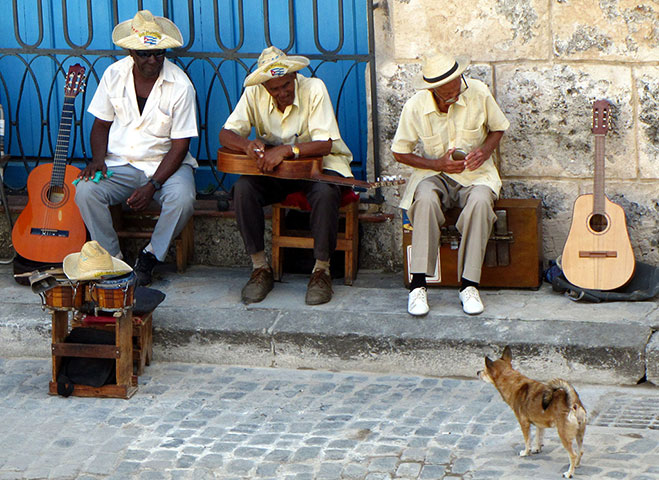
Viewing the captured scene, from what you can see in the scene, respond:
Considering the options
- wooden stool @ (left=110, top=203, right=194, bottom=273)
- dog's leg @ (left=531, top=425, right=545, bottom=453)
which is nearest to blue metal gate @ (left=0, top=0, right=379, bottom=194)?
wooden stool @ (left=110, top=203, right=194, bottom=273)

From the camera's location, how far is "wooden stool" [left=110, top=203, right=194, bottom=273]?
6.07 metres

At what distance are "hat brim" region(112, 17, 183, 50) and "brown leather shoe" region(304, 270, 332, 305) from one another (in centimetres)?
154

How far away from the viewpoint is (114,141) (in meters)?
5.94

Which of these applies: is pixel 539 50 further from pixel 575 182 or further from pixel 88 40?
pixel 88 40

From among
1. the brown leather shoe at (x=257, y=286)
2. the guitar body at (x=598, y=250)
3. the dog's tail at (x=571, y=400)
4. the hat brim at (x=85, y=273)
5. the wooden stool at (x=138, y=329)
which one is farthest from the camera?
the brown leather shoe at (x=257, y=286)

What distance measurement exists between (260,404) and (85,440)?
82 centimetres

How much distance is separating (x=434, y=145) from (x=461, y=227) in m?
0.52

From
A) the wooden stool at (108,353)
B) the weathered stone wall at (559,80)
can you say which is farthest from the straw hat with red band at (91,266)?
the weathered stone wall at (559,80)

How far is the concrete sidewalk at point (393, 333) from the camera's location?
4.84 metres

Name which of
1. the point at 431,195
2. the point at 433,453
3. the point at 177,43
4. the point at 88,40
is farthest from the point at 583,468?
the point at 88,40

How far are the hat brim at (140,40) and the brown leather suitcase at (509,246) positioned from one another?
66.1 inches

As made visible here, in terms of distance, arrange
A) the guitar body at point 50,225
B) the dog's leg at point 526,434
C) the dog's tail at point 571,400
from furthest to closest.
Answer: the guitar body at point 50,225
the dog's leg at point 526,434
the dog's tail at point 571,400

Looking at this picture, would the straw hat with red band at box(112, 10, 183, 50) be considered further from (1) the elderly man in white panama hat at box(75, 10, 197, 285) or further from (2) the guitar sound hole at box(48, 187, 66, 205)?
(2) the guitar sound hole at box(48, 187, 66, 205)

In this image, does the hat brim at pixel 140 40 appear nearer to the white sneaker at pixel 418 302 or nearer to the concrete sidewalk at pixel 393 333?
the concrete sidewalk at pixel 393 333
